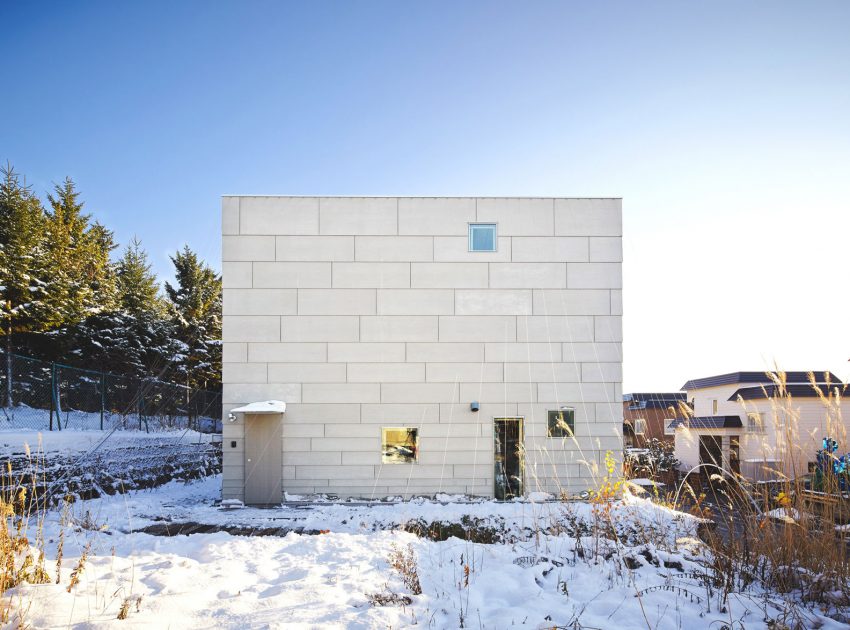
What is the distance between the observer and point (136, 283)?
22.8m

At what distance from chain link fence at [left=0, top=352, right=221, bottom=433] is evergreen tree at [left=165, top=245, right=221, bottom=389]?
287 inches

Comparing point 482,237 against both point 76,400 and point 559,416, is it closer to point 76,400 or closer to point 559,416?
point 559,416

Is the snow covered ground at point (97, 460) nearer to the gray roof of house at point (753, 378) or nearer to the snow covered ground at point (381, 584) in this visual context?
the snow covered ground at point (381, 584)

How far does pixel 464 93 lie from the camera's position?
31.1 ft

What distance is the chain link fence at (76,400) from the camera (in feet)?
30.9

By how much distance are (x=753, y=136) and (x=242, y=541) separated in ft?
30.1

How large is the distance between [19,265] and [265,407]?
12.9 metres

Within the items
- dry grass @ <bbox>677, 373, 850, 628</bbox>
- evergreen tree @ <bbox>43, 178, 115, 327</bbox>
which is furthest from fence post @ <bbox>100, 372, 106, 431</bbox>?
dry grass @ <bbox>677, 373, 850, 628</bbox>

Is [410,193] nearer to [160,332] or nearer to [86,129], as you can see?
[86,129]

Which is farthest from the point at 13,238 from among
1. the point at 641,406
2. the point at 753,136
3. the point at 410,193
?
the point at 641,406

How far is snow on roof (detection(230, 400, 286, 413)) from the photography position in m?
8.60

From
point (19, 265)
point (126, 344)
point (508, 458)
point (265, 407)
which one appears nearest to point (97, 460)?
point (265, 407)

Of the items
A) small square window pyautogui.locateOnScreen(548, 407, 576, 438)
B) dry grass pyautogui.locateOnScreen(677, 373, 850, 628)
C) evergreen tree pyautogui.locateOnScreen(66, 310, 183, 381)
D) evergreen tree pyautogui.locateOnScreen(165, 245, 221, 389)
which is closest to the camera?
dry grass pyautogui.locateOnScreen(677, 373, 850, 628)

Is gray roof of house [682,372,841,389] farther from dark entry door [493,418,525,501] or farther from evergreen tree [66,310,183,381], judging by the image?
evergreen tree [66,310,183,381]
